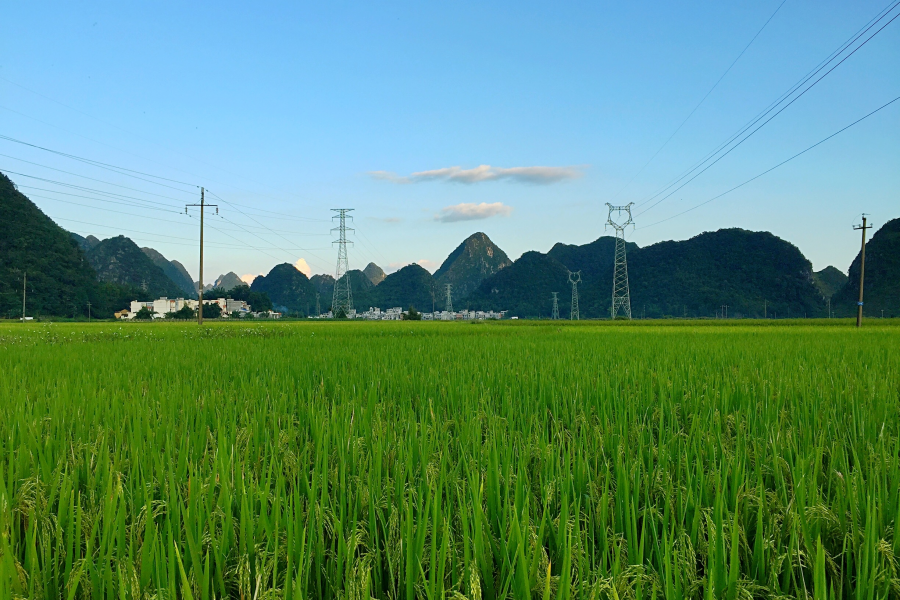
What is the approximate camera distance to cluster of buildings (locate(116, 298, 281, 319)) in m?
63.2

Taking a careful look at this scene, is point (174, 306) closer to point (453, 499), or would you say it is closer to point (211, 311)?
point (211, 311)

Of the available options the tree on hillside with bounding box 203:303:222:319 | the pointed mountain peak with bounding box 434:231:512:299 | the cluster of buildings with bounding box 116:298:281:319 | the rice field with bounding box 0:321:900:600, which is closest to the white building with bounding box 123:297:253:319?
the cluster of buildings with bounding box 116:298:281:319

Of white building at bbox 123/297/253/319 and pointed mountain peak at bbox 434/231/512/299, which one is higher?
pointed mountain peak at bbox 434/231/512/299

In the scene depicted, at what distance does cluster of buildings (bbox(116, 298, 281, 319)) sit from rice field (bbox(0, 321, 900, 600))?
4944 centimetres

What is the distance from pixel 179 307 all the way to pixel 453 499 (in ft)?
310

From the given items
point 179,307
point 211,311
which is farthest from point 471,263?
point 211,311

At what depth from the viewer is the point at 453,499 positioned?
1696 mm

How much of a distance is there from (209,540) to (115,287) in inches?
3022

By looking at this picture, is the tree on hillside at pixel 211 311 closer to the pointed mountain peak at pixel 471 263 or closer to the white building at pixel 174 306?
the white building at pixel 174 306

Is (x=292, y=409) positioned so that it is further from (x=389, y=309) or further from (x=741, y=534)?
(x=389, y=309)

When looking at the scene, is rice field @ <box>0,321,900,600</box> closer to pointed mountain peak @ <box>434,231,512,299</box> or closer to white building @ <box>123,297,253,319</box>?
white building @ <box>123,297,253,319</box>

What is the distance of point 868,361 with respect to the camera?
6359 millimetres

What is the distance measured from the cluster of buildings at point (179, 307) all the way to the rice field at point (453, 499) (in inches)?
1947

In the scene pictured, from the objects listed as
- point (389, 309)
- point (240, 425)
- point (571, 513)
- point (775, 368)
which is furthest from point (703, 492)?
point (389, 309)
